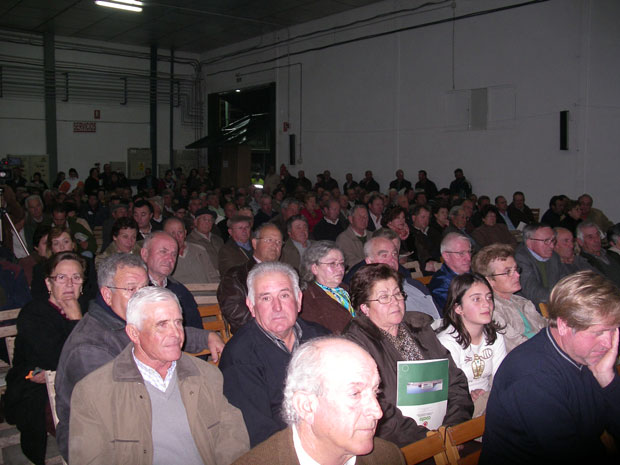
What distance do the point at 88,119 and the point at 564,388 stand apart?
18.4 m

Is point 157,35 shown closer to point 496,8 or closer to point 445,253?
point 496,8

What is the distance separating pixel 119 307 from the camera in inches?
106

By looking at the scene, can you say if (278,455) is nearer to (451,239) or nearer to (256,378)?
(256,378)

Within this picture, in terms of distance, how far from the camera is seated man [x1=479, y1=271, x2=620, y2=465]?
1.91 metres

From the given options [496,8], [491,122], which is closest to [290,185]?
[491,122]

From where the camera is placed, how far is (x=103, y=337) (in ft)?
8.23

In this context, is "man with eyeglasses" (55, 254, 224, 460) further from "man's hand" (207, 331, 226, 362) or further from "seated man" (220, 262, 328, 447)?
"seated man" (220, 262, 328, 447)

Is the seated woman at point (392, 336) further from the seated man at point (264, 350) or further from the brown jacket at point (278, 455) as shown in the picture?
the brown jacket at point (278, 455)

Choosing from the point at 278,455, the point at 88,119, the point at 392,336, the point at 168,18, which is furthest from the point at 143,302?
the point at 88,119

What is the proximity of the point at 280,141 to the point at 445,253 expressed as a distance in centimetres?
1388

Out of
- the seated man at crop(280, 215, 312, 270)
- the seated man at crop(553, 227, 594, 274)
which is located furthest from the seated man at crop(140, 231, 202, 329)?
the seated man at crop(553, 227, 594, 274)

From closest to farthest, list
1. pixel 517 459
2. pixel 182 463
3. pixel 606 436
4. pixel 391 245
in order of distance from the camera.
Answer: pixel 517 459 → pixel 182 463 → pixel 606 436 → pixel 391 245

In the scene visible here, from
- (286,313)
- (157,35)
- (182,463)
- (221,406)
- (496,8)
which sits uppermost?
(157,35)

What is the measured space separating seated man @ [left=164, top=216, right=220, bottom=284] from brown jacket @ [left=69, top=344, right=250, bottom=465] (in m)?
3.01
